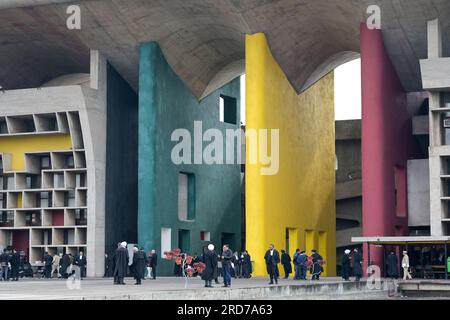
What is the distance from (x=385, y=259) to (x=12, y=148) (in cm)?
1877

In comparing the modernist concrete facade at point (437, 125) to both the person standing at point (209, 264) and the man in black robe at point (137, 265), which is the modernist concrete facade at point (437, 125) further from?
the man in black robe at point (137, 265)

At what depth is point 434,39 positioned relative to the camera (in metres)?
38.9

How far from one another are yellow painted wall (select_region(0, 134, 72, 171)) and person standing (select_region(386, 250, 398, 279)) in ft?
53.0

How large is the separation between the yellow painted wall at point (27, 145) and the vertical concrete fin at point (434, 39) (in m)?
17.1

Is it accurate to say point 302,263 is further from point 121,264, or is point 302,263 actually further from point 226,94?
point 226,94

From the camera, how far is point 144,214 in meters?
43.0

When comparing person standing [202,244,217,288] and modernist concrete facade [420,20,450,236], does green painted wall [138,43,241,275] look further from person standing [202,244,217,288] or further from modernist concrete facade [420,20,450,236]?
person standing [202,244,217,288]

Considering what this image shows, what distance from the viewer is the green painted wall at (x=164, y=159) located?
4316 centimetres

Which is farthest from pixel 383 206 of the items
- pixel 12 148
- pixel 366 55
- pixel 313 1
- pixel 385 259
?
pixel 12 148

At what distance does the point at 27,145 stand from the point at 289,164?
1249 cm

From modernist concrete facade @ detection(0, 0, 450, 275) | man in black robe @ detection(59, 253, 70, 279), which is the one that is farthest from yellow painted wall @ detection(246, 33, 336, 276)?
man in black robe @ detection(59, 253, 70, 279)

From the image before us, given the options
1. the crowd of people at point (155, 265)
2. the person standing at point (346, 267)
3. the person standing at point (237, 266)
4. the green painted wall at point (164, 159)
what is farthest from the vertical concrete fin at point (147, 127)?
the person standing at point (346, 267)

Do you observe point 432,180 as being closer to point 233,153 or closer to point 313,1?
point 313,1

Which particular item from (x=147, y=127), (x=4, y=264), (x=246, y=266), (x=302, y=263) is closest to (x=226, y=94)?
(x=147, y=127)
